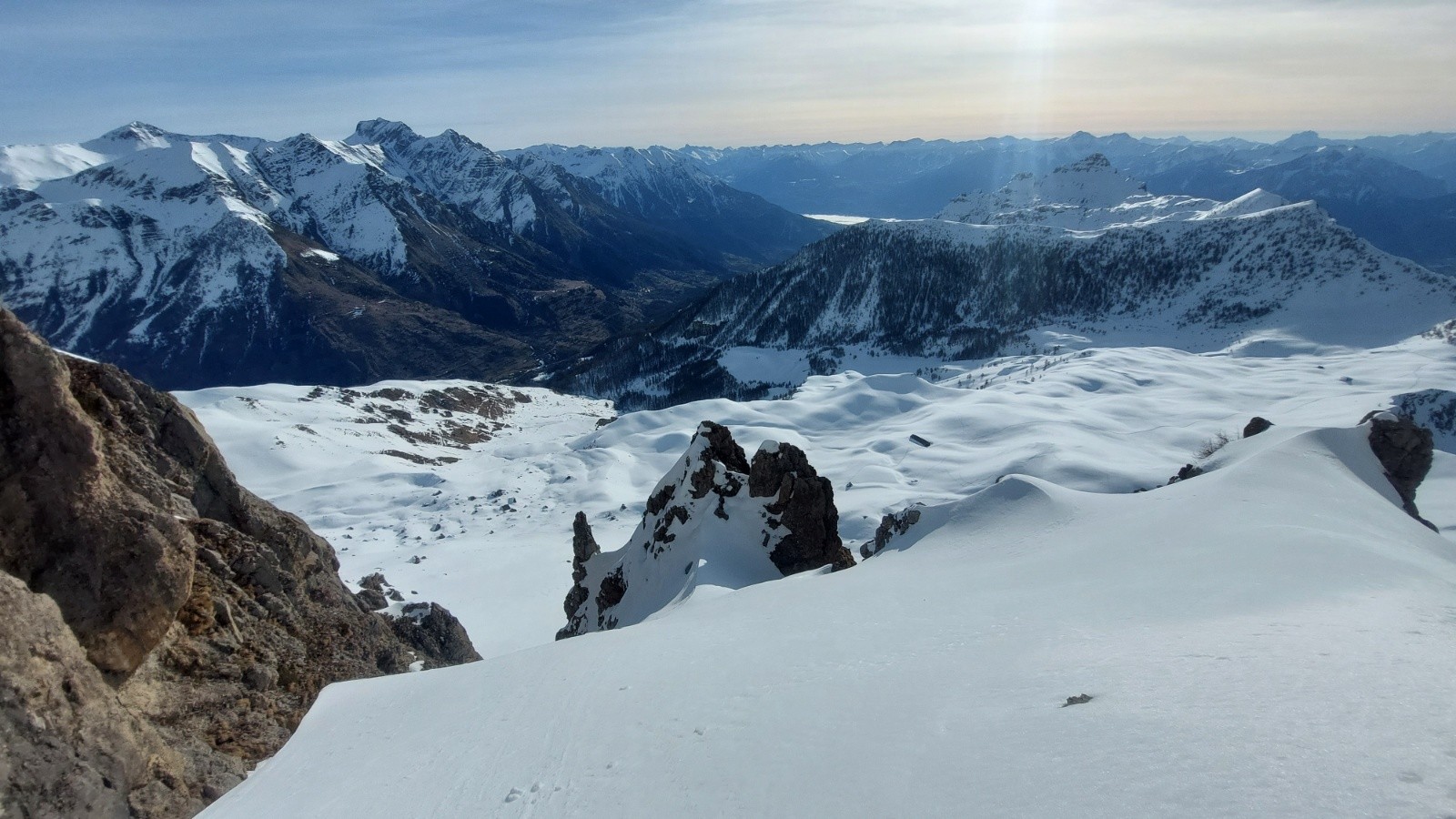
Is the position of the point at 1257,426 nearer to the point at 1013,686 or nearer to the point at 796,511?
the point at 796,511

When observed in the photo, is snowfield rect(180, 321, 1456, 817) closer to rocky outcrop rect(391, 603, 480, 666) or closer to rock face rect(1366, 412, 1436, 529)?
rock face rect(1366, 412, 1436, 529)

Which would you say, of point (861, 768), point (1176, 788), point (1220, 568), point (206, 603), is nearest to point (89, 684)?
point (206, 603)

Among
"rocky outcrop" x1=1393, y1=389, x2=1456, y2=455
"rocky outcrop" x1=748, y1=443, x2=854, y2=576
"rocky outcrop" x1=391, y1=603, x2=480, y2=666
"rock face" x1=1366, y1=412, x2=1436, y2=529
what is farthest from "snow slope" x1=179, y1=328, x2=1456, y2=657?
"rock face" x1=1366, y1=412, x2=1436, y2=529

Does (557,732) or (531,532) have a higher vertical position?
(557,732)

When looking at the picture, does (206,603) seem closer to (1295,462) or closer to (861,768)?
(861,768)

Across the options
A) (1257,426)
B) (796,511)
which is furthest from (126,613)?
(1257,426)

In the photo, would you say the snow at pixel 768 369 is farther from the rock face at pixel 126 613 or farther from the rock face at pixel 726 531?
the rock face at pixel 126 613
